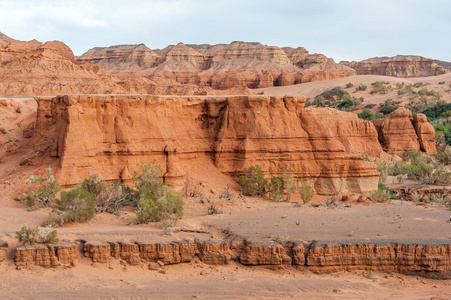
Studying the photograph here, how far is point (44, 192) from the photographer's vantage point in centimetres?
1359

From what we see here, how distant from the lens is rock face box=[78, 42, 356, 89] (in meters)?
77.3

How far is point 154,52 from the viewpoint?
87938 millimetres

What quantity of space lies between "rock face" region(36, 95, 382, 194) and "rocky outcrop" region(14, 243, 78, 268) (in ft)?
17.9

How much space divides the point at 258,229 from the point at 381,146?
74.6 feet

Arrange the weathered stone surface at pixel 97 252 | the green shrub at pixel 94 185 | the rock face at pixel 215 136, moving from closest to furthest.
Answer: the weathered stone surface at pixel 97 252
the green shrub at pixel 94 185
the rock face at pixel 215 136

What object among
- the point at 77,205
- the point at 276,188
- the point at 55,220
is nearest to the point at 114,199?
the point at 77,205

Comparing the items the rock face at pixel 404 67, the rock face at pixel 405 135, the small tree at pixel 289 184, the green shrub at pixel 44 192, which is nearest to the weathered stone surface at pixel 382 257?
the small tree at pixel 289 184

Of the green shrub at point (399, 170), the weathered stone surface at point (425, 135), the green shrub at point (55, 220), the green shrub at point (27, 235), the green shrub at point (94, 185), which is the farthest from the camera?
the weathered stone surface at point (425, 135)

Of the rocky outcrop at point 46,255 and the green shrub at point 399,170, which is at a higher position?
the green shrub at point 399,170

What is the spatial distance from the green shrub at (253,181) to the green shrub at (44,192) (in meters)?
6.06

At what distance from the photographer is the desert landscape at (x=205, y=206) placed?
32.1 feet

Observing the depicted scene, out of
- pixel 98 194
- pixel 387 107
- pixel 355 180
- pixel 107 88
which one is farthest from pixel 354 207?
pixel 387 107

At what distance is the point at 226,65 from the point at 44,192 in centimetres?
7255

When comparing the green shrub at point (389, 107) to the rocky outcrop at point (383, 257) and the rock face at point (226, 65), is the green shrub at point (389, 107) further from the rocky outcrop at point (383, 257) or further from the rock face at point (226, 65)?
the rocky outcrop at point (383, 257)
